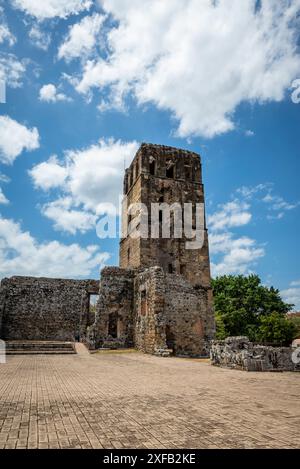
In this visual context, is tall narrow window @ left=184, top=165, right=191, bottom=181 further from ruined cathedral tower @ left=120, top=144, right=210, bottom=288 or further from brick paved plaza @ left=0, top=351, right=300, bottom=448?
brick paved plaza @ left=0, top=351, right=300, bottom=448

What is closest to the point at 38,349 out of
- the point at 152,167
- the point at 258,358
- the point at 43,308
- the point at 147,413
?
the point at 43,308

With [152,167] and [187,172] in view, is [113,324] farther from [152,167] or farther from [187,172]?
[187,172]

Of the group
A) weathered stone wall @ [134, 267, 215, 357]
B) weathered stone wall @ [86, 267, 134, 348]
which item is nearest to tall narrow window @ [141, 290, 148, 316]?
weathered stone wall @ [134, 267, 215, 357]

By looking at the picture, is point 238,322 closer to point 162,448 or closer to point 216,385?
point 216,385

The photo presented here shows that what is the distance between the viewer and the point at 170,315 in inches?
682

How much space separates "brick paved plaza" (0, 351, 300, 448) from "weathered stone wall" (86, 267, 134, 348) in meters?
11.5

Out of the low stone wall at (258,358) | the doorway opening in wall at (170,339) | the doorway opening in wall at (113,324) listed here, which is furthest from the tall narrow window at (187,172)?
the low stone wall at (258,358)

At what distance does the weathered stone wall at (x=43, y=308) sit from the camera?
22.5 m

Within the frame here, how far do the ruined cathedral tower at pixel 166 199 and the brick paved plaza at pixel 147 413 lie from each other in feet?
55.7

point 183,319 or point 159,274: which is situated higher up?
point 159,274

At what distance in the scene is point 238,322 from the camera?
33906 millimetres

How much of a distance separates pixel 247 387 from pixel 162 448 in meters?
4.34

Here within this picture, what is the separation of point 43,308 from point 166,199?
13.1m
